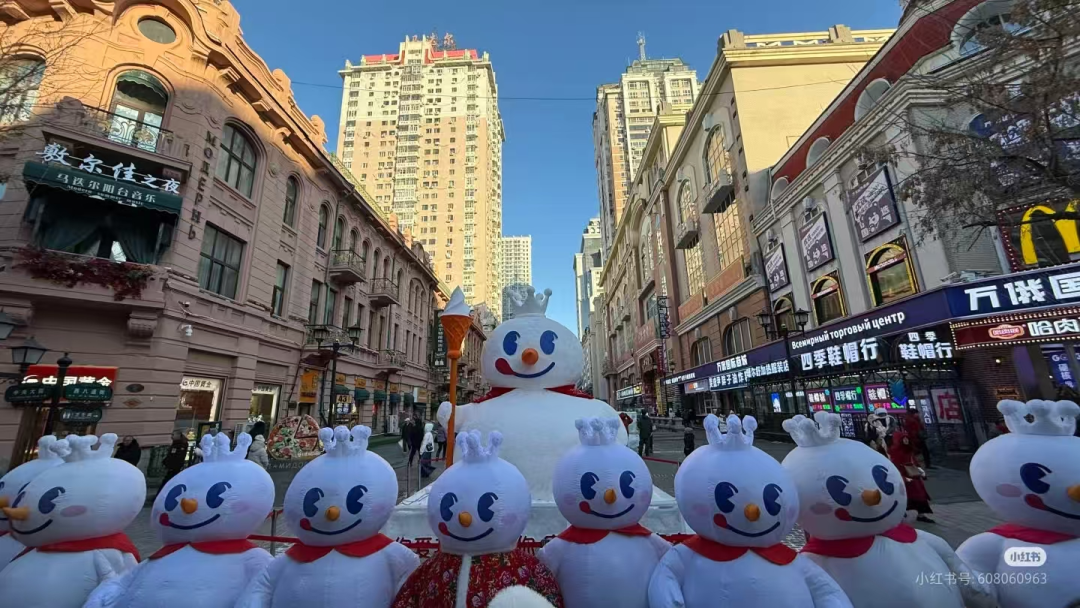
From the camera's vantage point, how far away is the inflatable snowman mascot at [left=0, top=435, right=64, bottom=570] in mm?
2732

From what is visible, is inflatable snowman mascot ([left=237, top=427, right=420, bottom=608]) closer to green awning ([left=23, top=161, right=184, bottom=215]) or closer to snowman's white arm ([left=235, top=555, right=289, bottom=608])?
snowman's white arm ([left=235, top=555, right=289, bottom=608])

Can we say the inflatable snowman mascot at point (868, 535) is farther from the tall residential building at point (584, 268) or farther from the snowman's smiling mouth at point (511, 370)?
the tall residential building at point (584, 268)

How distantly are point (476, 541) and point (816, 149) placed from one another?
2112cm

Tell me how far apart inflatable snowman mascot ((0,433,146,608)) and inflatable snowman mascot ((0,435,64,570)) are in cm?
11

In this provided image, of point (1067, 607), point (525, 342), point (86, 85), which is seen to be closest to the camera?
point (1067, 607)

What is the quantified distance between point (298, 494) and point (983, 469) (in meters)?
3.76

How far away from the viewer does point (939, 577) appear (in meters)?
2.29

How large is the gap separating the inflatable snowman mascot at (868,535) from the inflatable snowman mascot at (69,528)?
3.89 meters

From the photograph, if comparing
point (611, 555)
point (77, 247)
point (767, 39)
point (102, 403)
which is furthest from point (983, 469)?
point (767, 39)

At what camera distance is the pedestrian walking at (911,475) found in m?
6.35

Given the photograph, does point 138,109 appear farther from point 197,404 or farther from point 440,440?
point 440,440

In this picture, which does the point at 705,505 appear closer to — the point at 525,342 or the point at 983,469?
the point at 983,469

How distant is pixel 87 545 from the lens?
105 inches

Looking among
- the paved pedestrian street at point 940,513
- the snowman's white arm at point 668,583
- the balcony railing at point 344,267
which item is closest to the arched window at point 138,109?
the balcony railing at point 344,267
